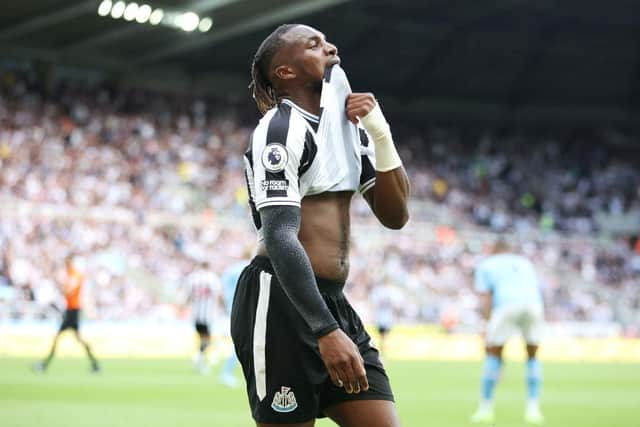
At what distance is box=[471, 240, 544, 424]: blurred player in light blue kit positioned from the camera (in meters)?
13.0

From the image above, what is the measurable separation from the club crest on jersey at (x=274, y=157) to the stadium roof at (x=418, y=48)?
30.2m

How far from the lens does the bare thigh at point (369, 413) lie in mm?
4152

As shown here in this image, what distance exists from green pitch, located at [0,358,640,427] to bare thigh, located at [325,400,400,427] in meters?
7.21

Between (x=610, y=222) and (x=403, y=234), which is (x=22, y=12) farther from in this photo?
(x=610, y=222)

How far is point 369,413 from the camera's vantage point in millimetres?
4156

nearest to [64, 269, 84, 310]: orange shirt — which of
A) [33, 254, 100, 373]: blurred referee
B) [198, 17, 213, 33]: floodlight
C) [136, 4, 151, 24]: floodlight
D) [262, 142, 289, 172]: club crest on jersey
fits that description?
[33, 254, 100, 373]: blurred referee

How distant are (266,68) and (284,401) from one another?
133 centimetres

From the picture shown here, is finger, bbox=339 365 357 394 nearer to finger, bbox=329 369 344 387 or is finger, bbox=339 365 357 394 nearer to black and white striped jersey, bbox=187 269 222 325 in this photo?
finger, bbox=329 369 344 387

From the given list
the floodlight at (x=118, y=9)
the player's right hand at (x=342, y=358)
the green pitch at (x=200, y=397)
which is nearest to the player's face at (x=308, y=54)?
the player's right hand at (x=342, y=358)

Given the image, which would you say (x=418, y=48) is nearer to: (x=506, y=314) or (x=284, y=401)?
(x=506, y=314)

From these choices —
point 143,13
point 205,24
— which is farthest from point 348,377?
point 205,24

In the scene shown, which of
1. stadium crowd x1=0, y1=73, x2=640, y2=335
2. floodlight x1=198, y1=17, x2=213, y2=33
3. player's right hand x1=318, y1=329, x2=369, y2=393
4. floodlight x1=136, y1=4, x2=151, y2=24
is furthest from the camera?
floodlight x1=198, y1=17, x2=213, y2=33

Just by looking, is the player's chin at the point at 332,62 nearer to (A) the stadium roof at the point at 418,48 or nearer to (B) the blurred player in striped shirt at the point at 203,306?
(B) the blurred player in striped shirt at the point at 203,306

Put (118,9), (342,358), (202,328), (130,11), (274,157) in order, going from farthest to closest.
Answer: (130,11) < (118,9) < (202,328) < (274,157) < (342,358)
